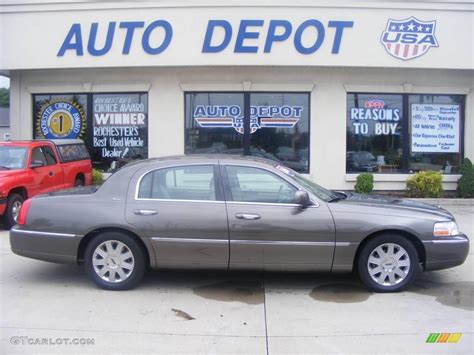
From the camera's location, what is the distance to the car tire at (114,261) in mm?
5730

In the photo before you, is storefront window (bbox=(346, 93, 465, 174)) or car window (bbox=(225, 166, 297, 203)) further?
storefront window (bbox=(346, 93, 465, 174))

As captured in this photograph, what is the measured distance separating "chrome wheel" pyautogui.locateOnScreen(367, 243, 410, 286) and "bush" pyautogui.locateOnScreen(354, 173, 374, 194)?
7013 millimetres

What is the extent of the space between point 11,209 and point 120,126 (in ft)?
15.9

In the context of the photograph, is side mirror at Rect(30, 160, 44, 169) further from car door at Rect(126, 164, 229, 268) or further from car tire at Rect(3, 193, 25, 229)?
car door at Rect(126, 164, 229, 268)

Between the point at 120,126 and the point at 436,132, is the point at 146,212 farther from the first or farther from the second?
the point at 436,132

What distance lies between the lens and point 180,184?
5883 mm

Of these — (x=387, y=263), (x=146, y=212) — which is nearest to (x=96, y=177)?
(x=146, y=212)

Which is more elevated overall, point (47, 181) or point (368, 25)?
point (368, 25)

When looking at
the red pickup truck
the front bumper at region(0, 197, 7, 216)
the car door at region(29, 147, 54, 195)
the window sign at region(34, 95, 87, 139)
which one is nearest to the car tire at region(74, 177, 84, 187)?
the red pickup truck

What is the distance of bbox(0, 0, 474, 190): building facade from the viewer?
12188 mm

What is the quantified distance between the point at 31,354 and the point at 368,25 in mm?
10592

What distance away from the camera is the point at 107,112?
1364cm

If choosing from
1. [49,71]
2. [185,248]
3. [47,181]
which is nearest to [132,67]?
[49,71]

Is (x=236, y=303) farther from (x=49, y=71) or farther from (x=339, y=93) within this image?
(x=49, y=71)
